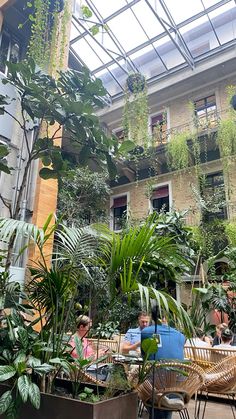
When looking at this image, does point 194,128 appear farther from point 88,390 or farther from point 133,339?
point 88,390

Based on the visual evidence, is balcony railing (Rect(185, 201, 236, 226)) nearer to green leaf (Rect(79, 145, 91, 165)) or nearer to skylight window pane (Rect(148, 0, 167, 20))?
skylight window pane (Rect(148, 0, 167, 20))

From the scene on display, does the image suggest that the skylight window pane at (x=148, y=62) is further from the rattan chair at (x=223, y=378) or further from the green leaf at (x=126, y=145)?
the rattan chair at (x=223, y=378)

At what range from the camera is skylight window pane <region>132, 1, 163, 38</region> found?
11.9 metres

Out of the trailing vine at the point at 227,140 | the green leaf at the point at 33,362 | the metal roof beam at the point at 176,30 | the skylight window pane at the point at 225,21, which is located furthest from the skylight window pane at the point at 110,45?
the green leaf at the point at 33,362

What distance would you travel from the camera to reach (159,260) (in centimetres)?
299

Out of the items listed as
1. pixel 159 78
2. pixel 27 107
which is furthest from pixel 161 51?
pixel 27 107

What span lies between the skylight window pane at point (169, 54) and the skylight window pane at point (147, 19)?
0.61m

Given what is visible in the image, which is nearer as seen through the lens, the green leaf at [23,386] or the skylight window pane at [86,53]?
the green leaf at [23,386]

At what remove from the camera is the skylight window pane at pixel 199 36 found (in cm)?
1227

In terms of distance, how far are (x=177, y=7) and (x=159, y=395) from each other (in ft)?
41.2

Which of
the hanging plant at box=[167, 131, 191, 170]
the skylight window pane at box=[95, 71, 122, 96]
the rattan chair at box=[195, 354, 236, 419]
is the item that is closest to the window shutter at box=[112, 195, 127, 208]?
the hanging plant at box=[167, 131, 191, 170]

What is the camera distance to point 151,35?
1276 cm

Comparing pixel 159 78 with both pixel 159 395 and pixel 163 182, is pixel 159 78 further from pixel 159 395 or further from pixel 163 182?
pixel 159 395

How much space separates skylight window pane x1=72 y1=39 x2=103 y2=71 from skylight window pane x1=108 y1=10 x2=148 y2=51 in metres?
1.28
